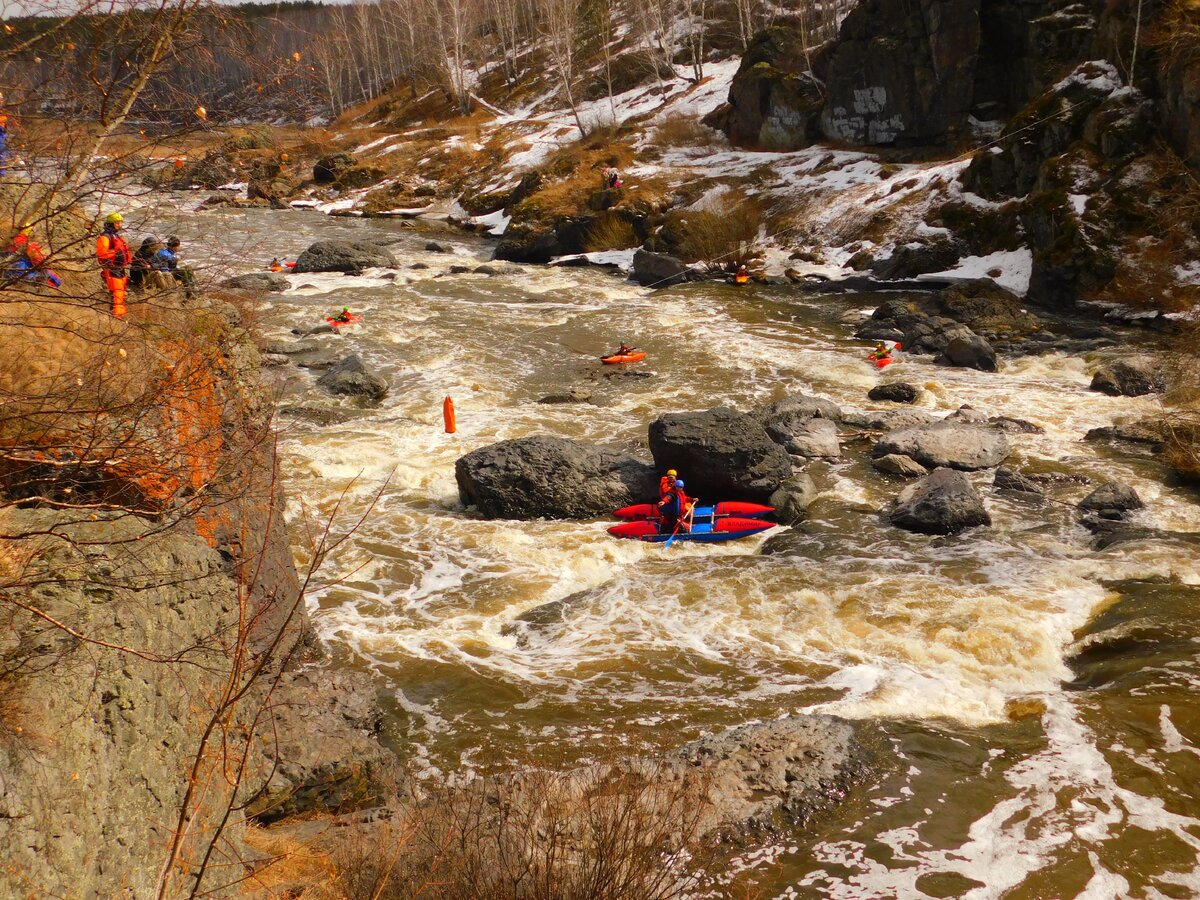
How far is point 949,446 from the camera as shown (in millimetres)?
14500

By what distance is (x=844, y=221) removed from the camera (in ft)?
105

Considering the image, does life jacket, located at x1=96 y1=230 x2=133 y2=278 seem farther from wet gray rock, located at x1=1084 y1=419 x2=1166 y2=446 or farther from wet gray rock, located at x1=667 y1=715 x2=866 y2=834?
wet gray rock, located at x1=1084 y1=419 x2=1166 y2=446

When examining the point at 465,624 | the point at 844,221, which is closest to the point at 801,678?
the point at 465,624

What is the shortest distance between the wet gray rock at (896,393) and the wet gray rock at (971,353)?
260 cm

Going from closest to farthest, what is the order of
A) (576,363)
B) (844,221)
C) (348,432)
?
(348,432) < (576,363) < (844,221)

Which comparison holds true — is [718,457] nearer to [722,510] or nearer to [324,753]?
[722,510]

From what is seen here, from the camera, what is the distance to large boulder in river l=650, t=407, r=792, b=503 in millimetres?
13336

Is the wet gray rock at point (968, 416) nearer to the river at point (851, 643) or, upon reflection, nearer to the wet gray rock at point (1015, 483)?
the river at point (851, 643)

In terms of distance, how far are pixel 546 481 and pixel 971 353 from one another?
11.9m

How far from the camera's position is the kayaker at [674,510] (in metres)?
12.2

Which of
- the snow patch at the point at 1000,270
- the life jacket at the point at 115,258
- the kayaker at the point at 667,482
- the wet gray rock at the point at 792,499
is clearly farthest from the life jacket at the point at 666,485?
the snow patch at the point at 1000,270

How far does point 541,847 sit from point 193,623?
8.09 ft

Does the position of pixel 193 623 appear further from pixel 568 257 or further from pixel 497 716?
pixel 568 257

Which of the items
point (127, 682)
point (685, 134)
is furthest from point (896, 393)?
point (685, 134)
